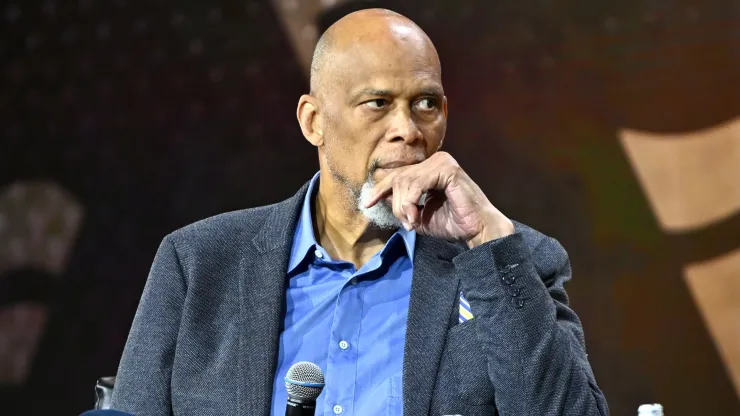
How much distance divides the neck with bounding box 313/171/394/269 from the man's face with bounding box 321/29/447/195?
0.27ft

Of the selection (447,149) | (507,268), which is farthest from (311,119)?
(447,149)

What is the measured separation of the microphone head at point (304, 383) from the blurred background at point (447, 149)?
198 centimetres

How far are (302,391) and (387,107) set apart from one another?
0.96 metres

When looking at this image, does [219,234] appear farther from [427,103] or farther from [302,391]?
[302,391]

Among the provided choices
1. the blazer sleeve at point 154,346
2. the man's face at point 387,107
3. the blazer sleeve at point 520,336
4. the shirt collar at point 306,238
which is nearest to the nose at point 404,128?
the man's face at point 387,107

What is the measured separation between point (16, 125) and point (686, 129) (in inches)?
91.6

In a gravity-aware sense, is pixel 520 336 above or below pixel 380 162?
below

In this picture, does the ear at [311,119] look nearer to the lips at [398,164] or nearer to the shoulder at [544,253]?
the lips at [398,164]

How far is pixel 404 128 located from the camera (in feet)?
7.07

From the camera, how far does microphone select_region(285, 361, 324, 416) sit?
138cm

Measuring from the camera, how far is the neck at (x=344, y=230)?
233cm

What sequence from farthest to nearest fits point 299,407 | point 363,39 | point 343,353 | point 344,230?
point 344,230
point 363,39
point 343,353
point 299,407

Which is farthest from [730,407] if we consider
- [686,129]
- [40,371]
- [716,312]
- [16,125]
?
[16,125]

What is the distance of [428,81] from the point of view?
220 cm
